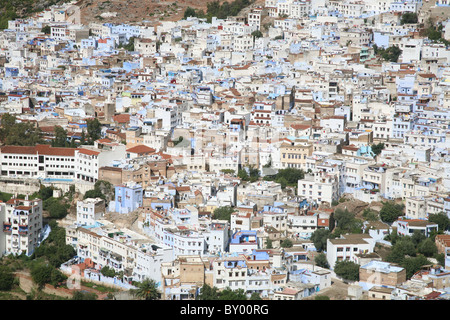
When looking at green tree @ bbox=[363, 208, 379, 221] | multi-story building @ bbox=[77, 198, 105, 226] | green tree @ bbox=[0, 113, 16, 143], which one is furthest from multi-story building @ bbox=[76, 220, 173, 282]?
green tree @ bbox=[0, 113, 16, 143]

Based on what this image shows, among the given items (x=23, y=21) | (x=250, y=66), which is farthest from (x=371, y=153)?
(x=23, y=21)

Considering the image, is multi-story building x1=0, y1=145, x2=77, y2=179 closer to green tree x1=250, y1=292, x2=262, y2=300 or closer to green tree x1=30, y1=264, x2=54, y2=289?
green tree x1=30, y1=264, x2=54, y2=289

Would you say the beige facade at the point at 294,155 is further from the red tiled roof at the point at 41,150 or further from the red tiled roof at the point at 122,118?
the red tiled roof at the point at 122,118

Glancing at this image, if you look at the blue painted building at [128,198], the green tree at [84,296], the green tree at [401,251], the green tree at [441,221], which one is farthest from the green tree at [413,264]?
the blue painted building at [128,198]

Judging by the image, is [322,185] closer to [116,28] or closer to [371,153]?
[371,153]

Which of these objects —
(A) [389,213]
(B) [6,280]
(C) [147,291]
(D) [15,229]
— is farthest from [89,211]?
(A) [389,213]

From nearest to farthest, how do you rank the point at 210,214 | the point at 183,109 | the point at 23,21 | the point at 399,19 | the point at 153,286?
the point at 153,286 < the point at 210,214 < the point at 183,109 < the point at 399,19 < the point at 23,21
